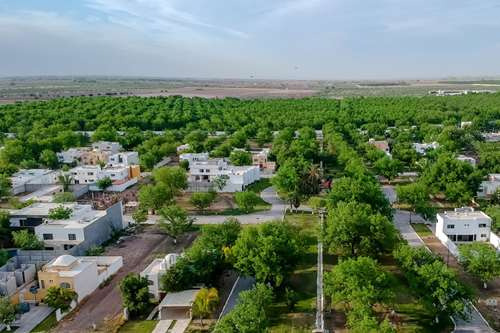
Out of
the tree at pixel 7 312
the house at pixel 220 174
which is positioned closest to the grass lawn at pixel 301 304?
the tree at pixel 7 312

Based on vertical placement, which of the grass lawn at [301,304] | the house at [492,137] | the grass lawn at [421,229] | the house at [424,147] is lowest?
the grass lawn at [301,304]

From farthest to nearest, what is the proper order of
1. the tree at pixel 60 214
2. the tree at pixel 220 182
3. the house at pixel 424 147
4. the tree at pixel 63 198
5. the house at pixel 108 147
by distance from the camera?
the house at pixel 108 147 < the house at pixel 424 147 < the tree at pixel 220 182 < the tree at pixel 63 198 < the tree at pixel 60 214

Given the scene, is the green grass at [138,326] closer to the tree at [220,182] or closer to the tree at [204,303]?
the tree at [204,303]

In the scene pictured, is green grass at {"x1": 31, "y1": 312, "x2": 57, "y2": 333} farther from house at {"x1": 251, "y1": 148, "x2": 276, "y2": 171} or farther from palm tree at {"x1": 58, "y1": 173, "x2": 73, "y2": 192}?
house at {"x1": 251, "y1": 148, "x2": 276, "y2": 171}

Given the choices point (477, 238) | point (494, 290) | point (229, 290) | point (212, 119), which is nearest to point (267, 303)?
point (229, 290)

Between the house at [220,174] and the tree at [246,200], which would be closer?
the tree at [246,200]

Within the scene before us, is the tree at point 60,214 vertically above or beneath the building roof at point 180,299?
above

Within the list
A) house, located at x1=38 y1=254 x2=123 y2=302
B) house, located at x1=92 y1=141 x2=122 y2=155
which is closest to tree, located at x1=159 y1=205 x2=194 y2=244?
house, located at x1=38 y1=254 x2=123 y2=302

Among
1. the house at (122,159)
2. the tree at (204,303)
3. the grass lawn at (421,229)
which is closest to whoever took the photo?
the tree at (204,303)

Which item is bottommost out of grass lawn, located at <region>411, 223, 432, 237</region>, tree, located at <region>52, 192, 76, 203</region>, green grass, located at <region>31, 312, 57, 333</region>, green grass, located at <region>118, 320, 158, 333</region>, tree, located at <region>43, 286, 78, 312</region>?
green grass, located at <region>31, 312, 57, 333</region>
